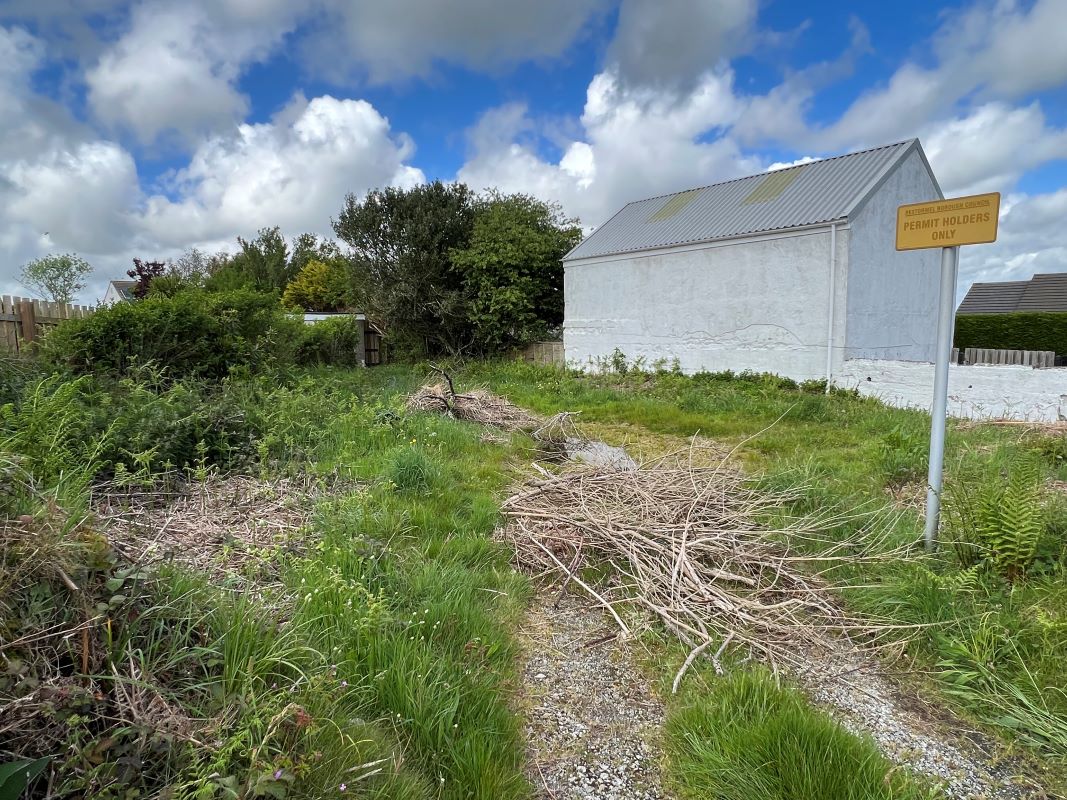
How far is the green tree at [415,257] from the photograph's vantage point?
17.5m

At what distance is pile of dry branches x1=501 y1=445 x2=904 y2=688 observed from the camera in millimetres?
2867

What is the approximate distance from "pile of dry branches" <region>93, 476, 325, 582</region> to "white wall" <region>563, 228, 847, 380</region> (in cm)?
1046

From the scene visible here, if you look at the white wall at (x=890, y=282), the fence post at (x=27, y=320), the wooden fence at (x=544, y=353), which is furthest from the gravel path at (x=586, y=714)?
the wooden fence at (x=544, y=353)

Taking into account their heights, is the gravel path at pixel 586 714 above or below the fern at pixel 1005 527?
below

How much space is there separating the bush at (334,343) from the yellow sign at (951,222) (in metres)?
12.3

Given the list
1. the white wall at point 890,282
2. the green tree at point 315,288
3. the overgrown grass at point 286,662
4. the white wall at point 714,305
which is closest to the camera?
the overgrown grass at point 286,662

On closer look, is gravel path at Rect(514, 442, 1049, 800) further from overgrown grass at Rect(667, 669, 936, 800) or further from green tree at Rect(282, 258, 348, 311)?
green tree at Rect(282, 258, 348, 311)

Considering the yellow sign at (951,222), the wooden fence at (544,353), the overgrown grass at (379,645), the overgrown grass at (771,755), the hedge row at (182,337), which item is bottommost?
the overgrown grass at (771,755)

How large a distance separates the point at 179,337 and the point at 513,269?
35.4 feet

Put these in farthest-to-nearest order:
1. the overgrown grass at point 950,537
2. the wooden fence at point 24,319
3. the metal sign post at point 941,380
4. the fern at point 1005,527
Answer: the wooden fence at point 24,319 → the metal sign post at point 941,380 → the fern at point 1005,527 → the overgrown grass at point 950,537

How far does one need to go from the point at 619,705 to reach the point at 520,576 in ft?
3.65

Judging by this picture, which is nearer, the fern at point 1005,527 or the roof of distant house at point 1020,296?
the fern at point 1005,527

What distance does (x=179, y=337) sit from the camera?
7.65 m

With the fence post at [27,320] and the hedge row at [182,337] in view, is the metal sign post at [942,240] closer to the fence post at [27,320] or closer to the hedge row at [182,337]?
the hedge row at [182,337]
